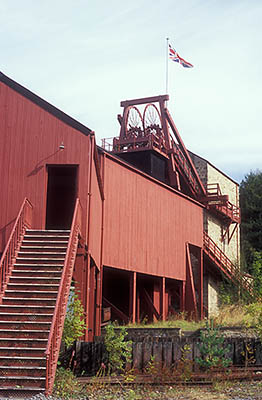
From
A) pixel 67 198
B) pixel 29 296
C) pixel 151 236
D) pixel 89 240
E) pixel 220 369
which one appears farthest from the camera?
pixel 151 236

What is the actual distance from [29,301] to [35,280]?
0.78m

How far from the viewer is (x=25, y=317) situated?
12016 mm

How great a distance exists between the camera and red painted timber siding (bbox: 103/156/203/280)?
21594 mm

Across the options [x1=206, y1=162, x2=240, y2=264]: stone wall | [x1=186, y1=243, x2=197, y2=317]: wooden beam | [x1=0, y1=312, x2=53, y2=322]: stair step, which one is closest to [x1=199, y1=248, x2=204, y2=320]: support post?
[x1=186, y1=243, x2=197, y2=317]: wooden beam

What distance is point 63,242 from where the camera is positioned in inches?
578

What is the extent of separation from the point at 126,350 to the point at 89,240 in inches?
126

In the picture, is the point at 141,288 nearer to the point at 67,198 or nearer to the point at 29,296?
the point at 67,198

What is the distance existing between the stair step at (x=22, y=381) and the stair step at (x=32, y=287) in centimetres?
268

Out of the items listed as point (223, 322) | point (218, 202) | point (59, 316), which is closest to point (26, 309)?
point (59, 316)

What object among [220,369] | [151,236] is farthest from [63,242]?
[151,236]

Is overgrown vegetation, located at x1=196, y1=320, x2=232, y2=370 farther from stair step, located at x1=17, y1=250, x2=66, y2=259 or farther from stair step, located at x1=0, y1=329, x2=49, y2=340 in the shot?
stair step, located at x1=0, y1=329, x2=49, y2=340

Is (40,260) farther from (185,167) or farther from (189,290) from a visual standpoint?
(185,167)

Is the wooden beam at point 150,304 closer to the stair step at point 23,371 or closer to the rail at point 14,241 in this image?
the rail at point 14,241

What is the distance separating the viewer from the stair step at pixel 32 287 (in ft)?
42.4
